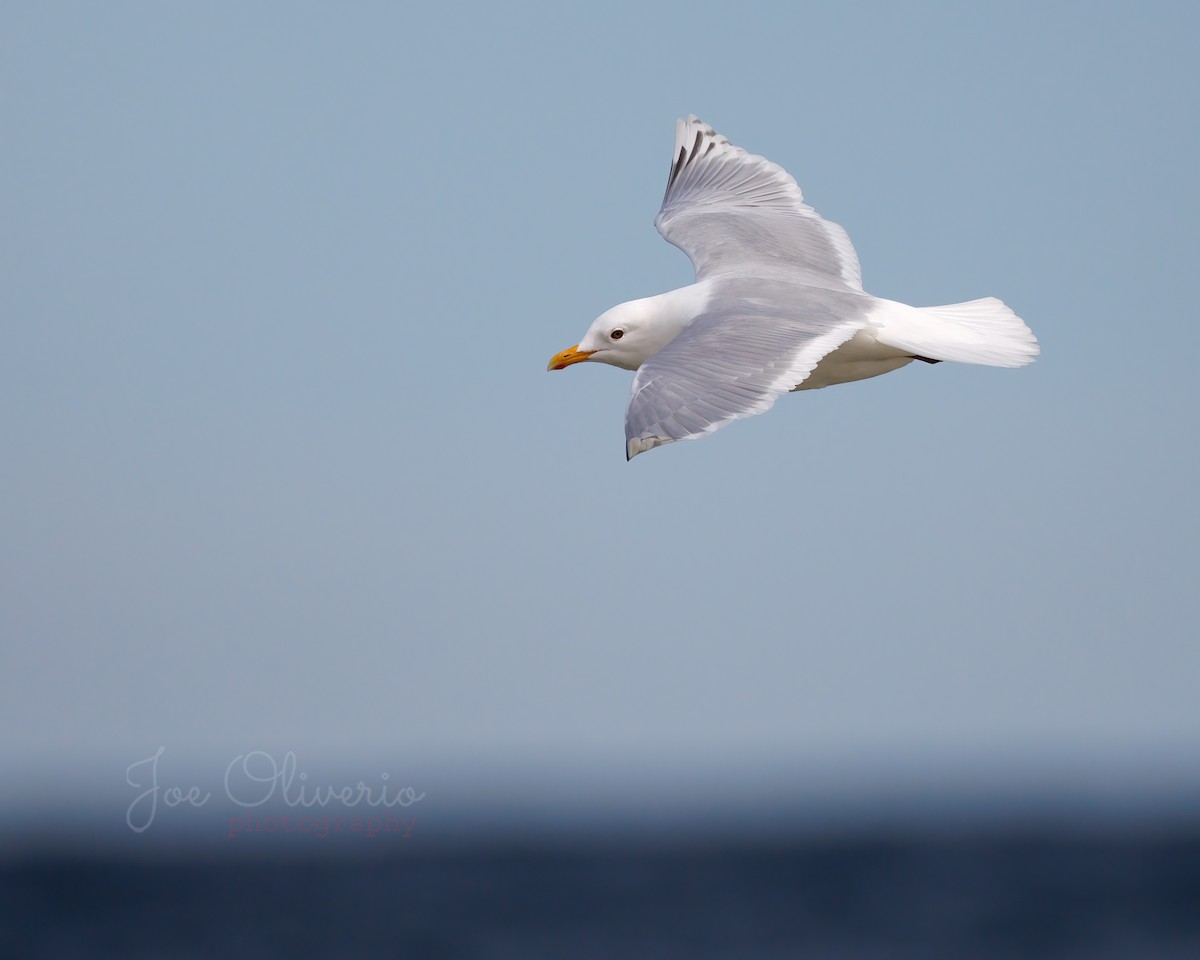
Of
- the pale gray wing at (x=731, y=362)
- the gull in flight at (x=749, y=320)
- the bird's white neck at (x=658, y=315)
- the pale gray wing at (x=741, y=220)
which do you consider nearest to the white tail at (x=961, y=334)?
the gull in flight at (x=749, y=320)

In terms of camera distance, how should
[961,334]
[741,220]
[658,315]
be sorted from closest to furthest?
[961,334], [658,315], [741,220]

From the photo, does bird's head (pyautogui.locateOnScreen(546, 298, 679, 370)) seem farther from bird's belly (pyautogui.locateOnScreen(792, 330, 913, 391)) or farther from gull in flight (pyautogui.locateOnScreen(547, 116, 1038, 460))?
bird's belly (pyautogui.locateOnScreen(792, 330, 913, 391))

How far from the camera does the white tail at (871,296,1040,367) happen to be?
9633 mm

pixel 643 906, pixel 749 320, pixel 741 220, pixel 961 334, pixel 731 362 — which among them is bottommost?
pixel 731 362

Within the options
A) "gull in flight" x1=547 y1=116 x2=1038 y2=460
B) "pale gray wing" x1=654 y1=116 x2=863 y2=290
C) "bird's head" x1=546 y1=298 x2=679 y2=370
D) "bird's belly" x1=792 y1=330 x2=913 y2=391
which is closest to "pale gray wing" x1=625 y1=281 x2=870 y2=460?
"gull in flight" x1=547 y1=116 x2=1038 y2=460

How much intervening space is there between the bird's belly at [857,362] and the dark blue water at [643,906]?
2979 centimetres

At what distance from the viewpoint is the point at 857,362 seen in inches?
395

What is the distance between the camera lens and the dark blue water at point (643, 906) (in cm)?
4106

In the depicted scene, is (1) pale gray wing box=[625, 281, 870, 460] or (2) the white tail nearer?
(1) pale gray wing box=[625, 281, 870, 460]

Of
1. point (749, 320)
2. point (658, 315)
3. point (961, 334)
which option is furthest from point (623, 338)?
point (961, 334)

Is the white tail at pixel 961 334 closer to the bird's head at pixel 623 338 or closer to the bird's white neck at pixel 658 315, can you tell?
the bird's white neck at pixel 658 315

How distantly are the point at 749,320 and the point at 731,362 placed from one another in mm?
728

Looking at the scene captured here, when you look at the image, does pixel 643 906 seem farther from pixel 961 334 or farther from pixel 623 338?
pixel 961 334

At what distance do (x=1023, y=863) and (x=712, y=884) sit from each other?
1137cm
